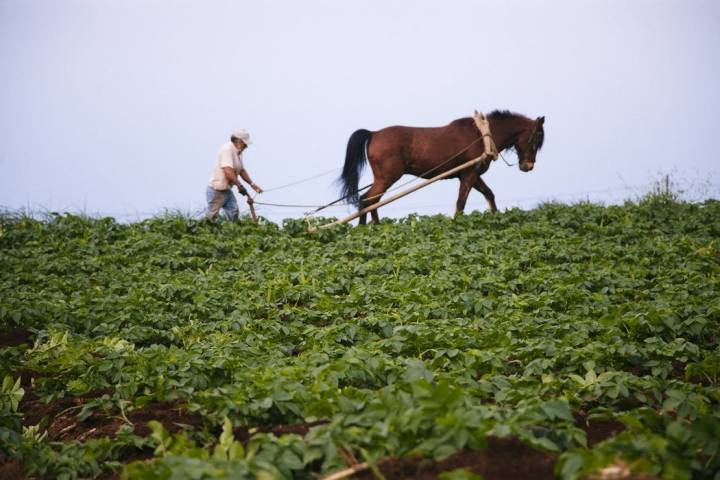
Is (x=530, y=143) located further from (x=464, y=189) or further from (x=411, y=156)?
(x=411, y=156)

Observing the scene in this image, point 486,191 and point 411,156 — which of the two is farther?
point 486,191

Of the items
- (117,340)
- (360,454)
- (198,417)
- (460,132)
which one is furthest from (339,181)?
(360,454)

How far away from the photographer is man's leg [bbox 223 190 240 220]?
44.7 ft

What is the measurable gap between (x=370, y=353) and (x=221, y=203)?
8899mm

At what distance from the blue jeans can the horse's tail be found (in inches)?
74.4

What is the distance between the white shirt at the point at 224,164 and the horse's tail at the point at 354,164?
6.10ft

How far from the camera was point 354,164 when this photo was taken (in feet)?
45.6

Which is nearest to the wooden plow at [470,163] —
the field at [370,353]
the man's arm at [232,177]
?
the field at [370,353]

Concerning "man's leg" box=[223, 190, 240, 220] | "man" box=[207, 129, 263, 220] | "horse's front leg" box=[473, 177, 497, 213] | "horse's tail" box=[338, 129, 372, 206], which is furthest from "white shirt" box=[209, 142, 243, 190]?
"horse's front leg" box=[473, 177, 497, 213]

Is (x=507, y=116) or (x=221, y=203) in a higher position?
(x=507, y=116)

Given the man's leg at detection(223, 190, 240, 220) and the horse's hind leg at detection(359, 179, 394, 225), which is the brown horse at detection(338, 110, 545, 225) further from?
the man's leg at detection(223, 190, 240, 220)

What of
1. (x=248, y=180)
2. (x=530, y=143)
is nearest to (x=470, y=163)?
(x=530, y=143)

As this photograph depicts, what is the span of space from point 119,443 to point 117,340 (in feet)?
7.61

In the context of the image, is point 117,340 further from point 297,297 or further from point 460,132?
point 460,132
